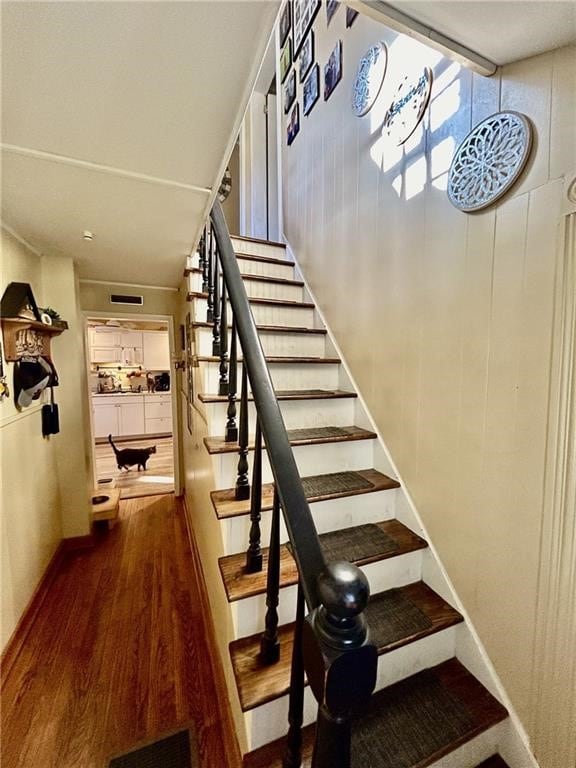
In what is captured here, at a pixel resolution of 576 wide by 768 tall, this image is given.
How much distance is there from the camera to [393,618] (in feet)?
3.97

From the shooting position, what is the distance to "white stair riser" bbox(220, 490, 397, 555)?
1289mm

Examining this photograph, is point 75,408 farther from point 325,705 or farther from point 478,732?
point 478,732

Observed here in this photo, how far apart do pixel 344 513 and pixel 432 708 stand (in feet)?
2.23

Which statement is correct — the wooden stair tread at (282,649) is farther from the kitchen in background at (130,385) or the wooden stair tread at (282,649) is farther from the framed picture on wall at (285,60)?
the kitchen in background at (130,385)

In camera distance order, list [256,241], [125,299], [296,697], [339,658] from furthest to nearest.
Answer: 1. [125,299]
2. [256,241]
3. [296,697]
4. [339,658]

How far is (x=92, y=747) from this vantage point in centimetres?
124

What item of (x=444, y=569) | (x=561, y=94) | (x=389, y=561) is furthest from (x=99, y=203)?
(x=444, y=569)

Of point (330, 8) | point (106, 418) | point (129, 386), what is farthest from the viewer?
point (129, 386)

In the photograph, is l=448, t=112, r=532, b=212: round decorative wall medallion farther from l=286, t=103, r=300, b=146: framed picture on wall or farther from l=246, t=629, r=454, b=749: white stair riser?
l=286, t=103, r=300, b=146: framed picture on wall

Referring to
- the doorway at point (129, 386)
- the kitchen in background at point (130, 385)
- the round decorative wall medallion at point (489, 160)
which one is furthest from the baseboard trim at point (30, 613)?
the kitchen in background at point (130, 385)

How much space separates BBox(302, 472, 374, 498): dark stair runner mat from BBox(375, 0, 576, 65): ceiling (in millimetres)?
1511

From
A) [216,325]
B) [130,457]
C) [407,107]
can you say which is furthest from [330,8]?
[130,457]

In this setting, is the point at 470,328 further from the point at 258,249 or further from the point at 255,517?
the point at 258,249

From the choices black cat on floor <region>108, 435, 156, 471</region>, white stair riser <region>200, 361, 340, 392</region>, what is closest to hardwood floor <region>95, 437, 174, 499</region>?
black cat on floor <region>108, 435, 156, 471</region>
